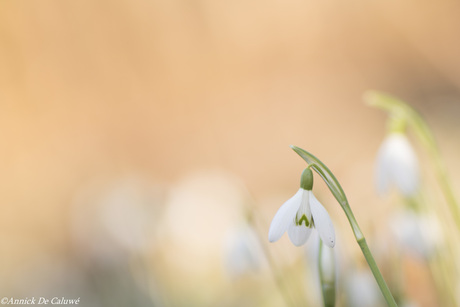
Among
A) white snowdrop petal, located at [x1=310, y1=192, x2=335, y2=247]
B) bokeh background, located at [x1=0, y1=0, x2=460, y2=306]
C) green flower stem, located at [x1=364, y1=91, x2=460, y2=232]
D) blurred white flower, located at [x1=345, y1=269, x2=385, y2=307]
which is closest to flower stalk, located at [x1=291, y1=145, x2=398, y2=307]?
white snowdrop petal, located at [x1=310, y1=192, x2=335, y2=247]

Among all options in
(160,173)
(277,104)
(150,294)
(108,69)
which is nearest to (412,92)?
(277,104)

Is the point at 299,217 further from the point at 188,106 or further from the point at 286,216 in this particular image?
the point at 188,106

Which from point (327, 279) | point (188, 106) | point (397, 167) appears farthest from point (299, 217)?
point (188, 106)

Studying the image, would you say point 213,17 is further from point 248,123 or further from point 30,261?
point 30,261

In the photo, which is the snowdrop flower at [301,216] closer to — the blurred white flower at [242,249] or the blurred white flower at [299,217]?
the blurred white flower at [299,217]

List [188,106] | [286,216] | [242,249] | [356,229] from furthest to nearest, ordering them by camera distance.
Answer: [188,106]
[242,249]
[286,216]
[356,229]

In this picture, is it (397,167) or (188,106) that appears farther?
(188,106)

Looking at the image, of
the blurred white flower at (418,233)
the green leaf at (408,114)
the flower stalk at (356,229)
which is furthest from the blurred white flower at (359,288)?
the flower stalk at (356,229)
